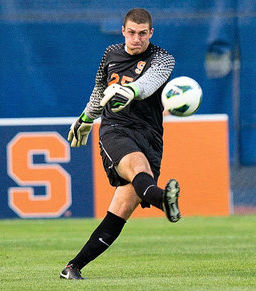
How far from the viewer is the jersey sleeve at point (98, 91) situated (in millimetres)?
7539

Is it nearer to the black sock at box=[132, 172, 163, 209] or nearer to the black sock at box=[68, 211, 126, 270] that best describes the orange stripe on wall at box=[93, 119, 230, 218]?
the black sock at box=[68, 211, 126, 270]

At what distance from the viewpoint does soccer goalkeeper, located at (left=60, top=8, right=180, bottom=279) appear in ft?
22.6

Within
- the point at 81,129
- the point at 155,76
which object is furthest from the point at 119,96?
the point at 81,129

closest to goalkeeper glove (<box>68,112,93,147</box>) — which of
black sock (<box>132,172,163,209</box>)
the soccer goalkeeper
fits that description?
→ the soccer goalkeeper

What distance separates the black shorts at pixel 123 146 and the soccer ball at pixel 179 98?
0.30 meters

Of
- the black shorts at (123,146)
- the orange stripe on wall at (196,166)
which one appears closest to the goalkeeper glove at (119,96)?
the black shorts at (123,146)

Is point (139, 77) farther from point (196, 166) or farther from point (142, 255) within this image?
point (196, 166)

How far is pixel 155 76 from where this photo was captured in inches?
278

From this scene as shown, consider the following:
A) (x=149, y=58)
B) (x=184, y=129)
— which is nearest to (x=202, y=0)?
(x=184, y=129)

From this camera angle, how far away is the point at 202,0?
14.6 meters

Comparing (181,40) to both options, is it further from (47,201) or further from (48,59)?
(47,201)

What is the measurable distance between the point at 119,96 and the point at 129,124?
19.5 inches

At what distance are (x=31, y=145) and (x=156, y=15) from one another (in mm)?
2725

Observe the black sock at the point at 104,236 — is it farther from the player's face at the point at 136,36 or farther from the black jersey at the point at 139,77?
the player's face at the point at 136,36
